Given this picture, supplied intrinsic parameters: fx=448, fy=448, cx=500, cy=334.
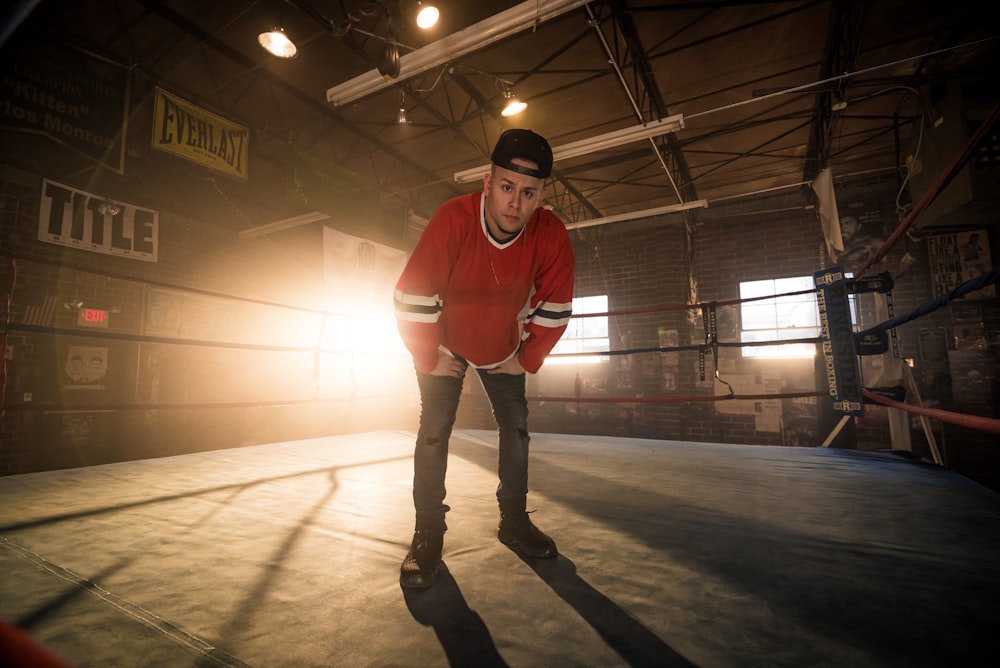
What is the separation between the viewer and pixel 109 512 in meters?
1.85

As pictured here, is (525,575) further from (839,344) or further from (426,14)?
(426,14)

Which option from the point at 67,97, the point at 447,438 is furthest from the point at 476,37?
the point at 67,97

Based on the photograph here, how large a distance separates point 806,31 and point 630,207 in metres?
4.00

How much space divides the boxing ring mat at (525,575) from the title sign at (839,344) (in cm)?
64

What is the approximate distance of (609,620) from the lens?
1.02m

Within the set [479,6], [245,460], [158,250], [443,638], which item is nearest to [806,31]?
[479,6]

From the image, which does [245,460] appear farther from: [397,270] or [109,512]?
[397,270]

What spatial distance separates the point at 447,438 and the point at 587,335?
23.0ft

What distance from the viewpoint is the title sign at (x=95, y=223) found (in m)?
4.56

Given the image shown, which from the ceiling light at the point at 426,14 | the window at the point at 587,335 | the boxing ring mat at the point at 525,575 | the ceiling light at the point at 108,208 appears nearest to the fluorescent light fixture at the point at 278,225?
the ceiling light at the point at 108,208

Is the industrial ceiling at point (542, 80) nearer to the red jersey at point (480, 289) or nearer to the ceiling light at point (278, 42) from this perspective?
the ceiling light at point (278, 42)

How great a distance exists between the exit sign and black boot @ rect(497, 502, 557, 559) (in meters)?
5.42

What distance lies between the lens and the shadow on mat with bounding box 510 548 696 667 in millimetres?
894

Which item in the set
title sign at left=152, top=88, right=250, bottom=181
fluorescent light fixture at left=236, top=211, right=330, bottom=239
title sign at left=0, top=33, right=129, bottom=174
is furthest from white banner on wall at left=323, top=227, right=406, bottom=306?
title sign at left=0, top=33, right=129, bottom=174
